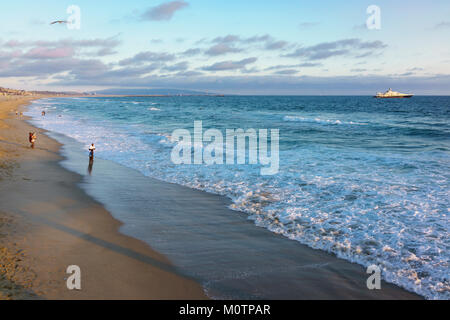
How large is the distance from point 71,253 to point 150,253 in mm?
1747

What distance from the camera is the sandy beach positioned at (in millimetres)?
5742

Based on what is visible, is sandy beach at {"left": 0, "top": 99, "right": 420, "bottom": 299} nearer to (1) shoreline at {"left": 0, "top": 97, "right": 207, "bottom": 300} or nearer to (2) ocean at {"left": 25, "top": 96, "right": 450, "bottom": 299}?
(1) shoreline at {"left": 0, "top": 97, "right": 207, "bottom": 300}

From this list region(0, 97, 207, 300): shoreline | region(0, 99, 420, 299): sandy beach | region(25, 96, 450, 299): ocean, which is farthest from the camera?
region(25, 96, 450, 299): ocean

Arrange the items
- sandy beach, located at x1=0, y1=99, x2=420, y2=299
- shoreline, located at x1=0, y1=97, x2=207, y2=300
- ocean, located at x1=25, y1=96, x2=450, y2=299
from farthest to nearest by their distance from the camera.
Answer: ocean, located at x1=25, y1=96, x2=450, y2=299 → sandy beach, located at x1=0, y1=99, x2=420, y2=299 → shoreline, located at x1=0, y1=97, x2=207, y2=300

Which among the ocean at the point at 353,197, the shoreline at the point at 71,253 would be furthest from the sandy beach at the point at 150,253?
the ocean at the point at 353,197

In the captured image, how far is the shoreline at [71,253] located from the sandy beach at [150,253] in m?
0.02

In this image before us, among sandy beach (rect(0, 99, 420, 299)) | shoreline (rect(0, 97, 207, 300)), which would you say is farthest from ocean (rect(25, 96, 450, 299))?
shoreline (rect(0, 97, 207, 300))

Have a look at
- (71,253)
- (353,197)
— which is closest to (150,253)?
(71,253)

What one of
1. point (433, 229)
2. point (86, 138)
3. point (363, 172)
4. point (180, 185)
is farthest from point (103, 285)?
point (86, 138)

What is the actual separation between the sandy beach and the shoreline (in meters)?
0.02

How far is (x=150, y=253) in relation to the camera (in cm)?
712

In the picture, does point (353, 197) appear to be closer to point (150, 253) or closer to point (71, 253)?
point (150, 253)

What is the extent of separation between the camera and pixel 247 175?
1482cm
